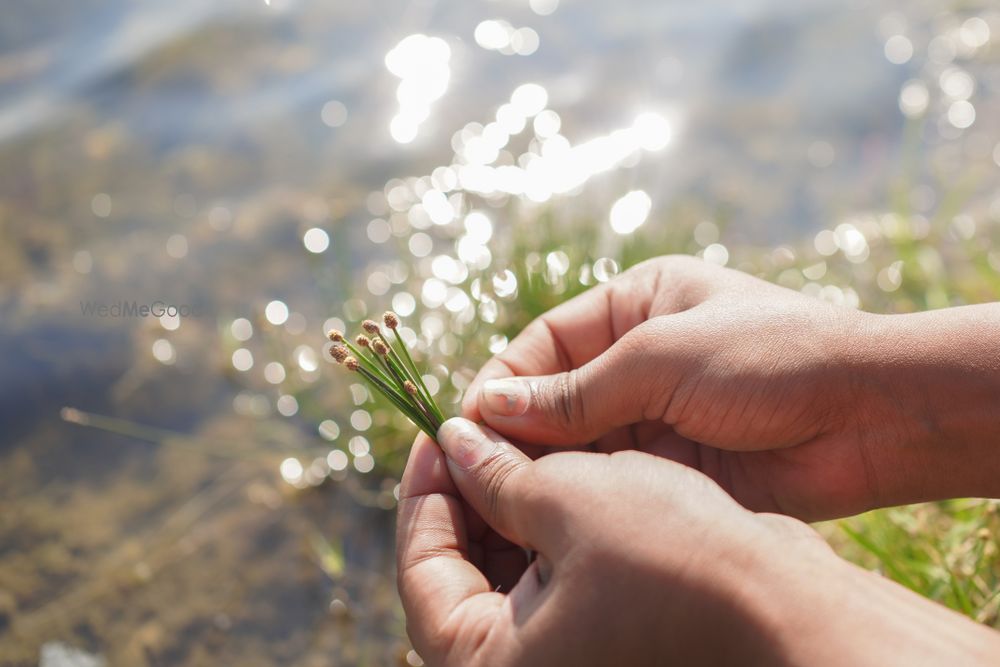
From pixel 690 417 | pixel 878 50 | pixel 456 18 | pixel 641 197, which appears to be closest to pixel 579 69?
pixel 456 18

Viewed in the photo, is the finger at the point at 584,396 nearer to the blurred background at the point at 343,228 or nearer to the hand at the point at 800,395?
the hand at the point at 800,395

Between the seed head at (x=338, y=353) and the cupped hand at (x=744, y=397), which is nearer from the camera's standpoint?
the seed head at (x=338, y=353)

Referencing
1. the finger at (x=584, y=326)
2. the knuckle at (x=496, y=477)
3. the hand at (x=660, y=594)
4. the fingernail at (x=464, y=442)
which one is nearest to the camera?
the hand at (x=660, y=594)

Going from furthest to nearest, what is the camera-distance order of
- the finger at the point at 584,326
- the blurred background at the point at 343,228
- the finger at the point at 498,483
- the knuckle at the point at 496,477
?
the blurred background at the point at 343,228
the finger at the point at 584,326
the knuckle at the point at 496,477
the finger at the point at 498,483

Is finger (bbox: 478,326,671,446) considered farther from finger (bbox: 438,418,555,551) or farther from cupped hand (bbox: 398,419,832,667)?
cupped hand (bbox: 398,419,832,667)

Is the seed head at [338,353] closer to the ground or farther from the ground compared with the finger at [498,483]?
farther from the ground

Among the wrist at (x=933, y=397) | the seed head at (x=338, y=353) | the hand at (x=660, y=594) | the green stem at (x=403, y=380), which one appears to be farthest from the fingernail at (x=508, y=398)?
the wrist at (x=933, y=397)

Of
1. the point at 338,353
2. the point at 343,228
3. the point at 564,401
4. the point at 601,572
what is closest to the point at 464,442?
the point at 564,401

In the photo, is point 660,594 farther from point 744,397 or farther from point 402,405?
point 402,405
